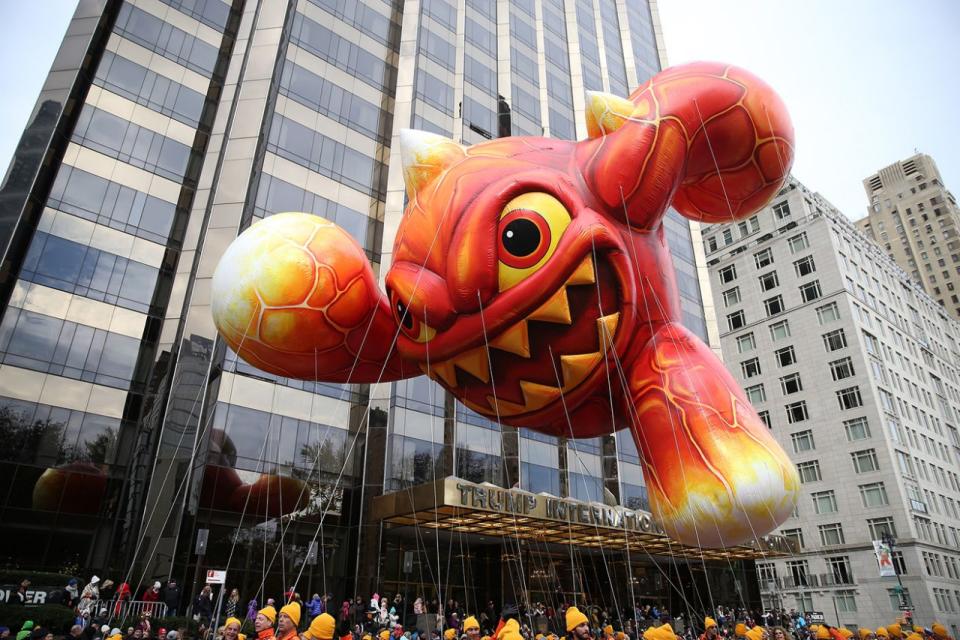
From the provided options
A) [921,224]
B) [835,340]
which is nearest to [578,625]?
[835,340]

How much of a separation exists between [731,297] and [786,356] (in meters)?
7.50

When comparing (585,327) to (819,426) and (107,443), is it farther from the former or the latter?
(819,426)

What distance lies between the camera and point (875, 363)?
138 feet

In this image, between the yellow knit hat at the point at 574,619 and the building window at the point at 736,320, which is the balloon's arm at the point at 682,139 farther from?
the building window at the point at 736,320

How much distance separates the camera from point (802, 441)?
→ 1702 inches

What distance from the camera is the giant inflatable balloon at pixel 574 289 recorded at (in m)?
5.43

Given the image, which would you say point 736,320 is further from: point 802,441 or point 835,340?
point 802,441

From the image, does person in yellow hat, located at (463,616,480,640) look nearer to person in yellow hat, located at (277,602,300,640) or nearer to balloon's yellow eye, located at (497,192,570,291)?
person in yellow hat, located at (277,602,300,640)

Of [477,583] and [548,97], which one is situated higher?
[548,97]

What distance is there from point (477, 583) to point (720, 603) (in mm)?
12949

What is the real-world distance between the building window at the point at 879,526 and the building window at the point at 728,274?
21.0 meters

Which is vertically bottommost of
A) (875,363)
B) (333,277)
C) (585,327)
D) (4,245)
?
(585,327)

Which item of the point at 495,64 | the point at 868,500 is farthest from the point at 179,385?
the point at 868,500

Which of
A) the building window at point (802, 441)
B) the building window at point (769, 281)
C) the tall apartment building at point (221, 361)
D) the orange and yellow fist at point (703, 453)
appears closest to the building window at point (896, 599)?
the building window at point (802, 441)
